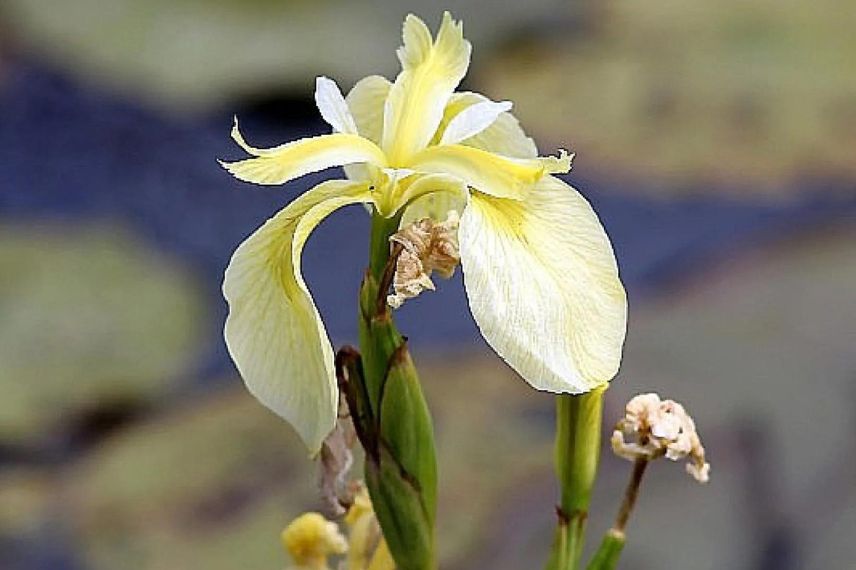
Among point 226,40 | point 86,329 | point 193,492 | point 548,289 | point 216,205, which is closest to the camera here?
point 548,289

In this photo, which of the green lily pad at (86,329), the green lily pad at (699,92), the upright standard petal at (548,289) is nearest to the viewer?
the upright standard petal at (548,289)

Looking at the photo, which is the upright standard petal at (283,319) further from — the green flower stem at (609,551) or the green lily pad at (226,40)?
the green lily pad at (226,40)

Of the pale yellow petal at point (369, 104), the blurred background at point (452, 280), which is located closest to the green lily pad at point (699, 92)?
the blurred background at point (452, 280)

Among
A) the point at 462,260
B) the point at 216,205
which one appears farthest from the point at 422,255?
the point at 216,205

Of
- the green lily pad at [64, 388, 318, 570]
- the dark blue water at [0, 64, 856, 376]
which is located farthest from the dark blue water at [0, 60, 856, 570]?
the green lily pad at [64, 388, 318, 570]

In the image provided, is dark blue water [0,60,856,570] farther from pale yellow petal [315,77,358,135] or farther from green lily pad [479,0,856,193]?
pale yellow petal [315,77,358,135]

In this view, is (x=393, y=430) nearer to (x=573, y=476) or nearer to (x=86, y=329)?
(x=573, y=476)

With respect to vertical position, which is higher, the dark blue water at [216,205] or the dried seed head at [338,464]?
the dried seed head at [338,464]
